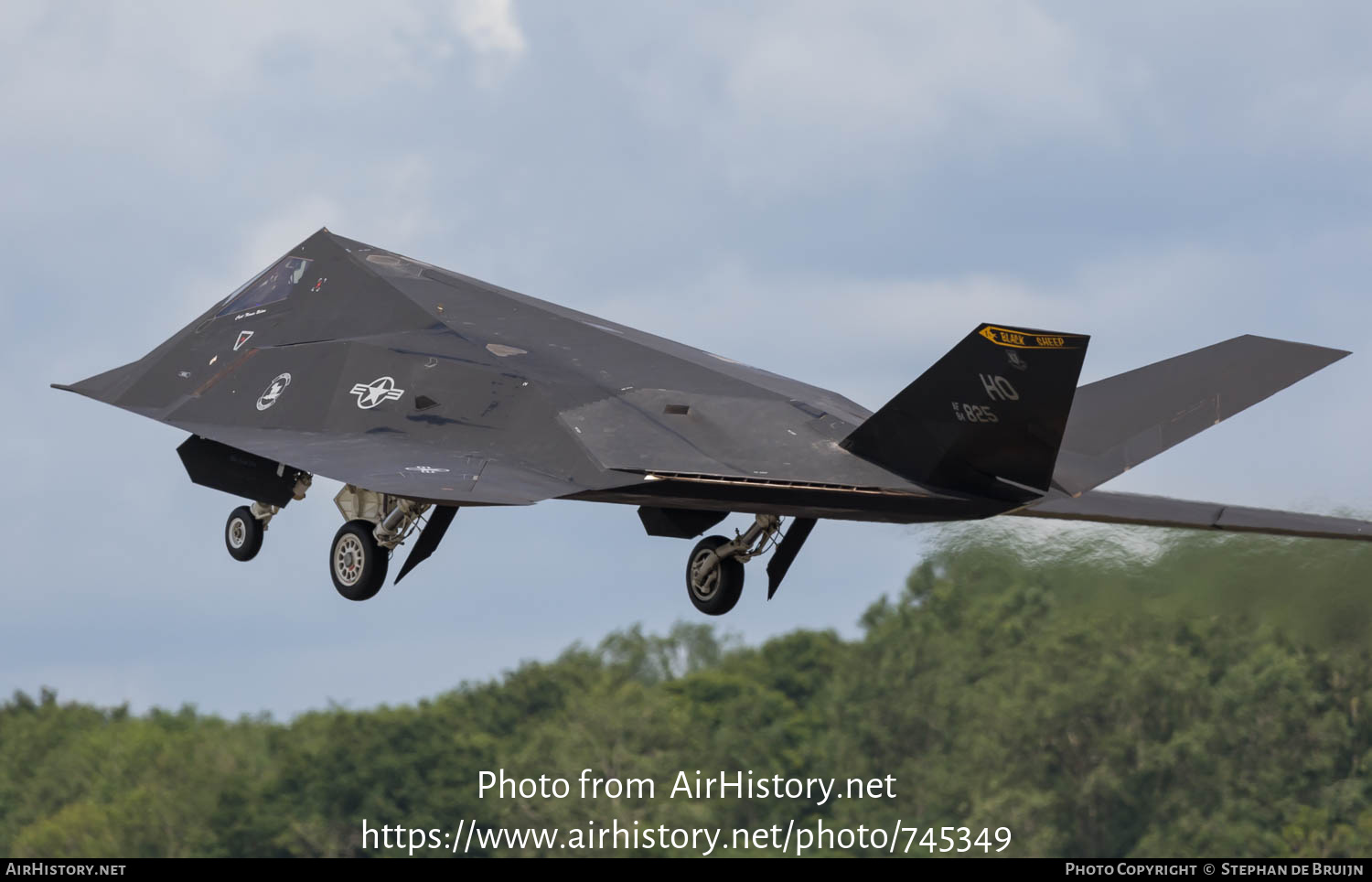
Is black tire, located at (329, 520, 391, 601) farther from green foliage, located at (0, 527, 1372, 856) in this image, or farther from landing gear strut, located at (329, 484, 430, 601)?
green foliage, located at (0, 527, 1372, 856)

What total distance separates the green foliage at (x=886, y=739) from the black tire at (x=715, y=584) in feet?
20.3

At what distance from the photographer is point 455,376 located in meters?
23.6

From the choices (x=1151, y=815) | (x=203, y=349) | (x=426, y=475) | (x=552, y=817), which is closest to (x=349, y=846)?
(x=552, y=817)

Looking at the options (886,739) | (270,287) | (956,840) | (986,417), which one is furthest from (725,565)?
(886,739)

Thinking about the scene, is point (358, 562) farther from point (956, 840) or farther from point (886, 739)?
point (886, 739)

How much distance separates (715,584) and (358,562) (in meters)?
4.53

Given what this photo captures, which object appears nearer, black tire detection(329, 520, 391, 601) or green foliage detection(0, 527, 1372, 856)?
black tire detection(329, 520, 391, 601)

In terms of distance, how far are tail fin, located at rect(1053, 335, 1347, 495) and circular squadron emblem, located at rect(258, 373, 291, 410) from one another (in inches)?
403

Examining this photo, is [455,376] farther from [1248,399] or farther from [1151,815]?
[1151,815]

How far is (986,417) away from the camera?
19.7 m

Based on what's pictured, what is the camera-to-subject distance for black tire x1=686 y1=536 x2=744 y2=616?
79.3 ft

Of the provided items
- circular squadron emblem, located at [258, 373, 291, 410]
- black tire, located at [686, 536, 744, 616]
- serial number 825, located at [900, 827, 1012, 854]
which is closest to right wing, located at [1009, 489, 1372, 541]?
black tire, located at [686, 536, 744, 616]

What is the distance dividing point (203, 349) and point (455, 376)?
5.37m

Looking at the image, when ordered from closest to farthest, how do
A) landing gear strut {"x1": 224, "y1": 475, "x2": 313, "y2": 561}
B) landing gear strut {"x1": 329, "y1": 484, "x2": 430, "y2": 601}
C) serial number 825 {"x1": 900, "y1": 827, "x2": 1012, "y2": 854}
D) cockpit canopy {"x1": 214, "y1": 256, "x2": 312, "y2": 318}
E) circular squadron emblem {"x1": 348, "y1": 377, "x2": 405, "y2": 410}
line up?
landing gear strut {"x1": 329, "y1": 484, "x2": 430, "y2": 601}
circular squadron emblem {"x1": 348, "y1": 377, "x2": 405, "y2": 410}
landing gear strut {"x1": 224, "y1": 475, "x2": 313, "y2": 561}
cockpit canopy {"x1": 214, "y1": 256, "x2": 312, "y2": 318}
serial number 825 {"x1": 900, "y1": 827, "x2": 1012, "y2": 854}
